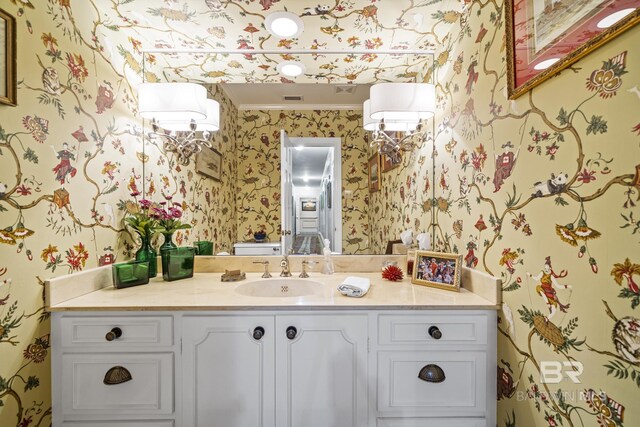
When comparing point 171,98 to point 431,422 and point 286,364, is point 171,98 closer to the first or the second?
point 286,364

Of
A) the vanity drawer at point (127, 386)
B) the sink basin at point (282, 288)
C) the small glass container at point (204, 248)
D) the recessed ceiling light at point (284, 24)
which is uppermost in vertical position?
the recessed ceiling light at point (284, 24)

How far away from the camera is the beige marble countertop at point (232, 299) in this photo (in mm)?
1029

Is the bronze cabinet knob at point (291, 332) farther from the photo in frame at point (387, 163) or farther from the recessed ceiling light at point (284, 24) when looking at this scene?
the recessed ceiling light at point (284, 24)

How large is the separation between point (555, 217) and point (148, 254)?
68.5 inches

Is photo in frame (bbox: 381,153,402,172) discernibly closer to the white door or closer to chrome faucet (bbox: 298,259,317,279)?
the white door

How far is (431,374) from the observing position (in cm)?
101

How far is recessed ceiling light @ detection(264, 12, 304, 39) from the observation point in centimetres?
124

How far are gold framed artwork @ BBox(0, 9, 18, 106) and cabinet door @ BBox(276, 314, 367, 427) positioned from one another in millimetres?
1165

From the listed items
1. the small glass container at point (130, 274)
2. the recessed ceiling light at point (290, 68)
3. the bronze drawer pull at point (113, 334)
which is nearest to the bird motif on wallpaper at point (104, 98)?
the small glass container at point (130, 274)

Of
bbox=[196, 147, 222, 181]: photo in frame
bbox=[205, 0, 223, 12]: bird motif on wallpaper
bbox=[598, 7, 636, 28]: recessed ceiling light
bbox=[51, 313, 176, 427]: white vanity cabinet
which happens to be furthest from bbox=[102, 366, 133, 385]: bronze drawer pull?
bbox=[598, 7, 636, 28]: recessed ceiling light

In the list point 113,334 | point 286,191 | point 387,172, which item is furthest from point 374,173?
point 113,334

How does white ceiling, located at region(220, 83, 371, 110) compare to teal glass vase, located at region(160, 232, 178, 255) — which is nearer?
teal glass vase, located at region(160, 232, 178, 255)

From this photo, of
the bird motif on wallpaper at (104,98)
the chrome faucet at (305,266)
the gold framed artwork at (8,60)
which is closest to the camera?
the gold framed artwork at (8,60)

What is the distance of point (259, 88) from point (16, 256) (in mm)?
1342
